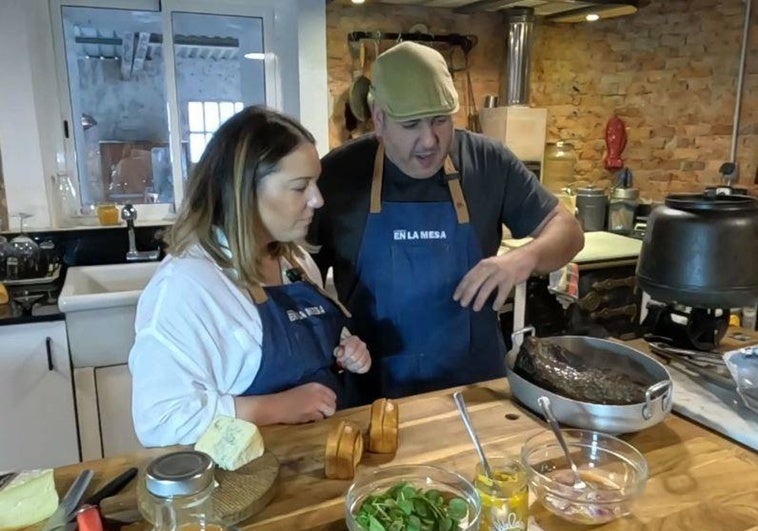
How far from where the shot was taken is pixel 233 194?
45.1 inches

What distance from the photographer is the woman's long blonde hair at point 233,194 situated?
1.14 meters

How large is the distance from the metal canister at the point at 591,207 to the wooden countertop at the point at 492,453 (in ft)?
8.54

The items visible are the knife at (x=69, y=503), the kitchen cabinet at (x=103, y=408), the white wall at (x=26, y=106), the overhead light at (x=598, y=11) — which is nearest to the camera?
the knife at (x=69, y=503)

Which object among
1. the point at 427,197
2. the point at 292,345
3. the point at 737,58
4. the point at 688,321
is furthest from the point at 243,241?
the point at 737,58

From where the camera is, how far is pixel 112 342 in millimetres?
2178

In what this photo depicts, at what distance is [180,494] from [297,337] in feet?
1.64

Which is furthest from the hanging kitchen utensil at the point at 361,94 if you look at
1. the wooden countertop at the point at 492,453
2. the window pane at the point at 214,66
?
the wooden countertop at the point at 492,453

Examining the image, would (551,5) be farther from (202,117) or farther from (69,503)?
(69,503)

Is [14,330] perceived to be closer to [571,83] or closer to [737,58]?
[571,83]

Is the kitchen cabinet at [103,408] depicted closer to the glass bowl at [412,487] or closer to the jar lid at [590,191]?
the glass bowl at [412,487]

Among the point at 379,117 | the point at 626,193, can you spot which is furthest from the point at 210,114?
the point at 626,193

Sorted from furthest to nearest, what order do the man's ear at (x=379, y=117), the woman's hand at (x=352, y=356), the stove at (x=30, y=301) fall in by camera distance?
the stove at (x=30, y=301)
the man's ear at (x=379, y=117)
the woman's hand at (x=352, y=356)

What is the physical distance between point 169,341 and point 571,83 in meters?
3.41

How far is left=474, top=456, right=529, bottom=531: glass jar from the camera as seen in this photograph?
0.78 m
